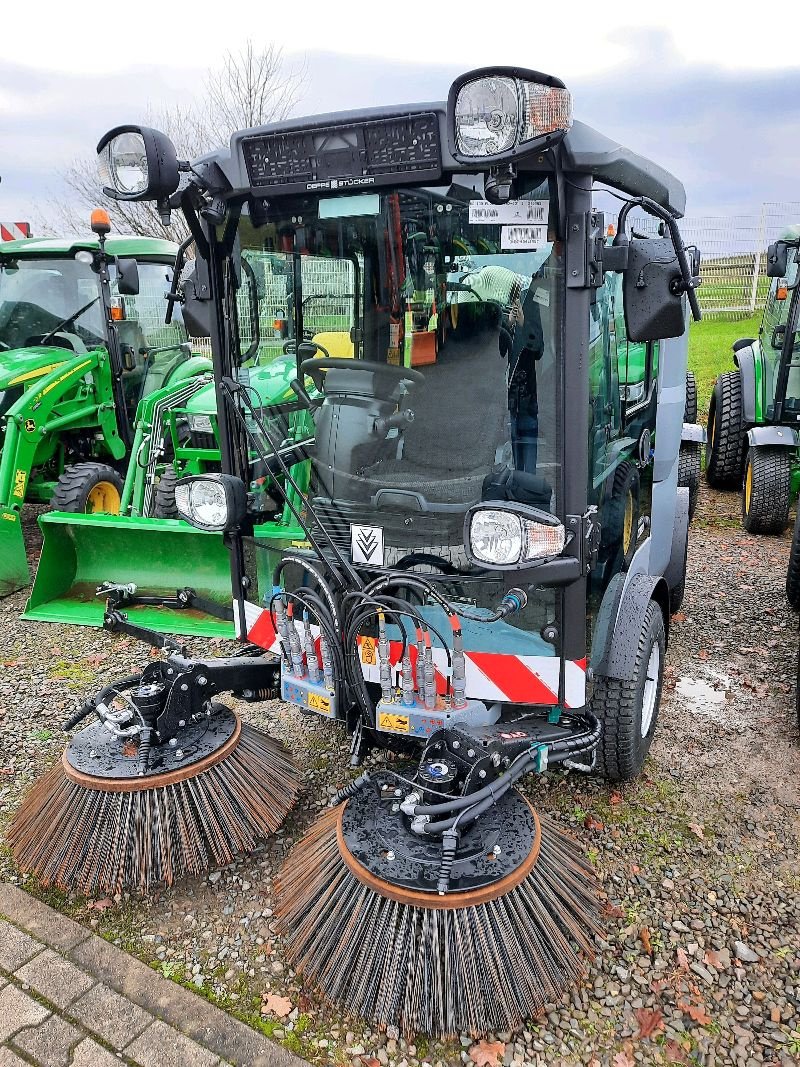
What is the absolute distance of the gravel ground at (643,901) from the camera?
7.50ft

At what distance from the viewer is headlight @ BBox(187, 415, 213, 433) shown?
6.48 metres

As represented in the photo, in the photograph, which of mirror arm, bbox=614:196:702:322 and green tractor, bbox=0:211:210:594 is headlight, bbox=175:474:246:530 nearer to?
mirror arm, bbox=614:196:702:322

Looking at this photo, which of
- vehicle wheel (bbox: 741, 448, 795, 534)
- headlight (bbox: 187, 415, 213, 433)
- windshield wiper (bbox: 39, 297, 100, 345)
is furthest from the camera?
windshield wiper (bbox: 39, 297, 100, 345)

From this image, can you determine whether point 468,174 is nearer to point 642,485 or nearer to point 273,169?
point 273,169

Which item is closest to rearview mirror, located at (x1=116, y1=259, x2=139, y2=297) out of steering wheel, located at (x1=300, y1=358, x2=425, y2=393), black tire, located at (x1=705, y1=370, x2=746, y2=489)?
steering wheel, located at (x1=300, y1=358, x2=425, y2=393)

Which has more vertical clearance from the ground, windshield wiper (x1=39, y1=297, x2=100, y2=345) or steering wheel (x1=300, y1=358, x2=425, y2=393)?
windshield wiper (x1=39, y1=297, x2=100, y2=345)

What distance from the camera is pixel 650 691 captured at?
11.5 ft

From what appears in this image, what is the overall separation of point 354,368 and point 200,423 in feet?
12.7

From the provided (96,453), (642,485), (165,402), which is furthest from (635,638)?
(96,453)

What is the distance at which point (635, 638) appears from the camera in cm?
308

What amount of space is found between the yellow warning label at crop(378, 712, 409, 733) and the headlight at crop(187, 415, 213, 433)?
430cm

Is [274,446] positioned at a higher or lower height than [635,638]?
higher

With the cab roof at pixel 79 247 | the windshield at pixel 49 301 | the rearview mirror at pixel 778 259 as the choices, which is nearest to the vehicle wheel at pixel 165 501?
the windshield at pixel 49 301

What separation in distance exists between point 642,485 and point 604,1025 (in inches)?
86.2
